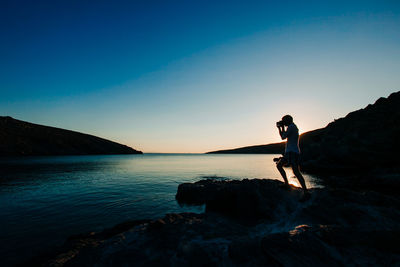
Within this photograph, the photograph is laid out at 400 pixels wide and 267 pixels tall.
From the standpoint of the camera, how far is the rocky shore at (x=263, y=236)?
3.31 metres

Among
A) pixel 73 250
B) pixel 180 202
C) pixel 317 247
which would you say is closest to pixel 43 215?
pixel 73 250

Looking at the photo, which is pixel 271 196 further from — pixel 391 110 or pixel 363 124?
pixel 391 110

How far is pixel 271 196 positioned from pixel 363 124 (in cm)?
3956

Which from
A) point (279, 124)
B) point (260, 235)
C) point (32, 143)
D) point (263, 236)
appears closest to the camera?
point (263, 236)

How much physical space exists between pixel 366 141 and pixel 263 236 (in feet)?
131

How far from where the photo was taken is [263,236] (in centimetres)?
427

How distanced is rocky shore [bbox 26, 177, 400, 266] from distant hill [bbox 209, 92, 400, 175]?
32762mm

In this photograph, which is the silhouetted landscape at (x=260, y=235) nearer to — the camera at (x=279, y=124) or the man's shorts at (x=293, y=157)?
the man's shorts at (x=293, y=157)

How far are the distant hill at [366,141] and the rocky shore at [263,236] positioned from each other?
3276cm

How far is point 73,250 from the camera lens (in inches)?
223

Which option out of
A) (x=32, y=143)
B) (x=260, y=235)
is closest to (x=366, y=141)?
(x=260, y=235)

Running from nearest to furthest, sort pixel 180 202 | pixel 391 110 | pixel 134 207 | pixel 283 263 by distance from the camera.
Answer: pixel 283 263 → pixel 134 207 → pixel 180 202 → pixel 391 110

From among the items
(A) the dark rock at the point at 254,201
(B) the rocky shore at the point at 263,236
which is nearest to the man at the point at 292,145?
(A) the dark rock at the point at 254,201

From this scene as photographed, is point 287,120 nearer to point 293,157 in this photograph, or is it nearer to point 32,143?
point 293,157
